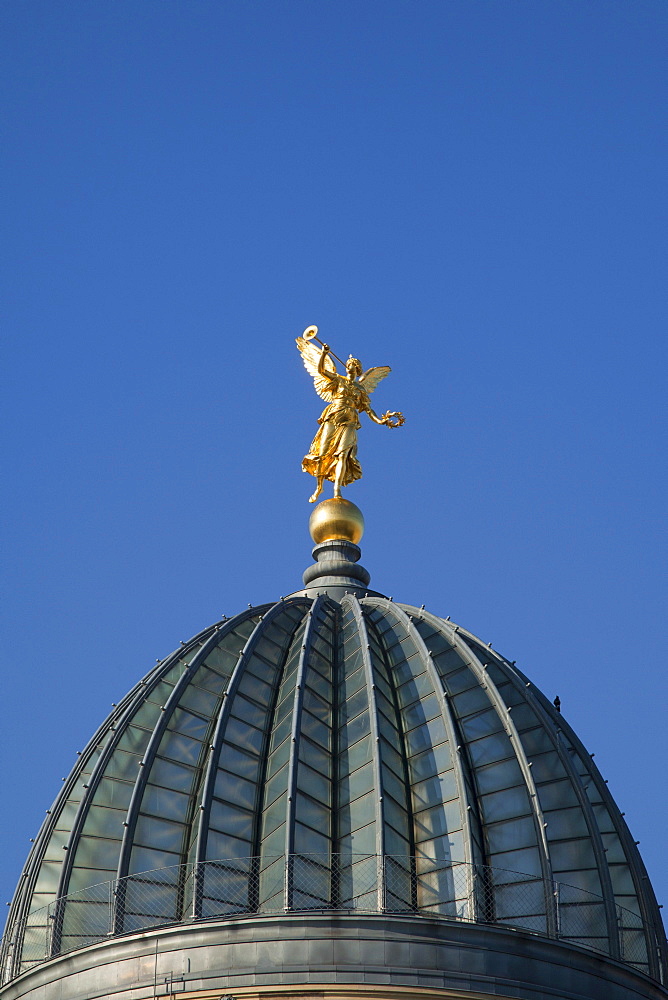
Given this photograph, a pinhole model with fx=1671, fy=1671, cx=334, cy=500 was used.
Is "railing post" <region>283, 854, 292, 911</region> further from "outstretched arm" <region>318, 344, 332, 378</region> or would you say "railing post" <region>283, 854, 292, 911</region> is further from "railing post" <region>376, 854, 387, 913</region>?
"outstretched arm" <region>318, 344, 332, 378</region>

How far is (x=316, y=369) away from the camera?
64.4 metres

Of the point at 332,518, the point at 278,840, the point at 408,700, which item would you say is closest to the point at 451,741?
the point at 408,700

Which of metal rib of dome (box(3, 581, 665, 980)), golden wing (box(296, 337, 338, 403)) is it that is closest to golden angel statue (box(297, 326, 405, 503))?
golden wing (box(296, 337, 338, 403))

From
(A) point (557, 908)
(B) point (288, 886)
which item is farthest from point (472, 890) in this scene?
(B) point (288, 886)

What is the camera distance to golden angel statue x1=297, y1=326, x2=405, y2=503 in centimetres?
6397

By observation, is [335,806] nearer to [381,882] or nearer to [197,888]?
[381,882]

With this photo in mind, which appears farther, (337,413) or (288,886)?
(337,413)

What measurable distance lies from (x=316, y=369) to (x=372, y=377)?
7.36ft

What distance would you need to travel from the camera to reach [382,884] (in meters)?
44.6

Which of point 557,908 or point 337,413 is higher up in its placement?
point 337,413

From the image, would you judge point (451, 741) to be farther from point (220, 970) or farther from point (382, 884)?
point (220, 970)

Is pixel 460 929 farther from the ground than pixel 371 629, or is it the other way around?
pixel 371 629

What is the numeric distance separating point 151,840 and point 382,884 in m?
7.28

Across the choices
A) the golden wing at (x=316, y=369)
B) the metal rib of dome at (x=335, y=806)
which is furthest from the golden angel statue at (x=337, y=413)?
the metal rib of dome at (x=335, y=806)
